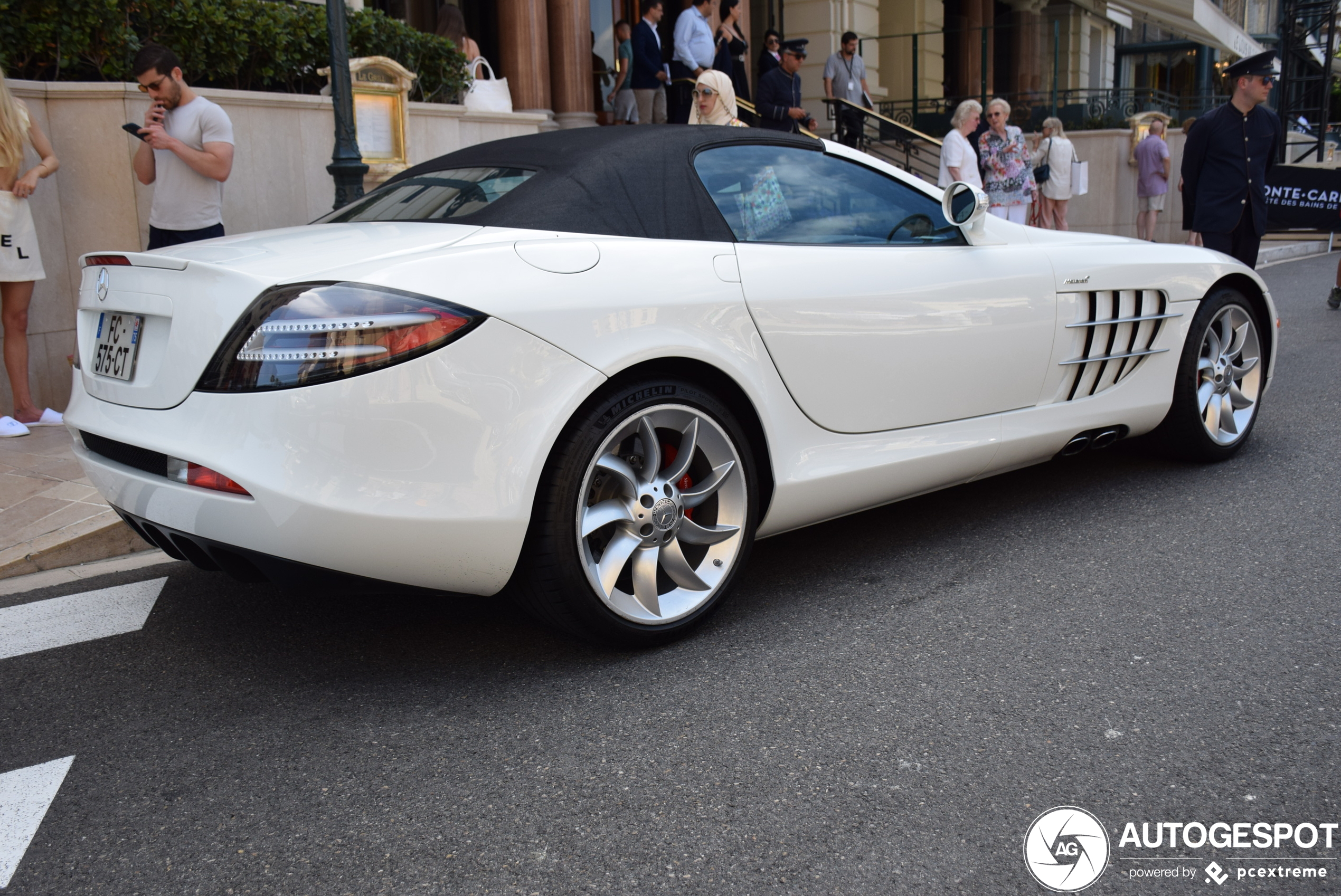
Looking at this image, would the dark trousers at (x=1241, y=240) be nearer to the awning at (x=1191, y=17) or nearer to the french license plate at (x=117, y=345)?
the french license plate at (x=117, y=345)

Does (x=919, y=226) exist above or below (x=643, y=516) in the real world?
above

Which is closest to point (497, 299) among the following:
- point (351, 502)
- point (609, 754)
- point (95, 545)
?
point (351, 502)

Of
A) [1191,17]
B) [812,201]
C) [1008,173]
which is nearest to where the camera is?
[812,201]

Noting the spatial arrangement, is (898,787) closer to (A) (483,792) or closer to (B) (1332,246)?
(A) (483,792)

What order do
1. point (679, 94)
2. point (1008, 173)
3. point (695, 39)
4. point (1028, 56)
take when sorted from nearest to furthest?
1. point (1008, 173)
2. point (695, 39)
3. point (679, 94)
4. point (1028, 56)

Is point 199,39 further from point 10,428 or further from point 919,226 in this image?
point 919,226

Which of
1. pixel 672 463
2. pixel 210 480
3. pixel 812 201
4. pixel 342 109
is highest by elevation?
pixel 342 109

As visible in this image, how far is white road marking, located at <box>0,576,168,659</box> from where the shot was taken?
335cm

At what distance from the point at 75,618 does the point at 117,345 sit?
103cm

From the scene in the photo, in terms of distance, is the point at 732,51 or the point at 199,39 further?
the point at 732,51

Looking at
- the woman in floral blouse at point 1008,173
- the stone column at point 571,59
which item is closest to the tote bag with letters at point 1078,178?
the woman in floral blouse at point 1008,173

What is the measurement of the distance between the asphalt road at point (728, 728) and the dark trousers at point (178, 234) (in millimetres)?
2559

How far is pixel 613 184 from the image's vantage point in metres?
3.27

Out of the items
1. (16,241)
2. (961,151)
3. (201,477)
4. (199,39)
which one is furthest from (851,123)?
(201,477)
